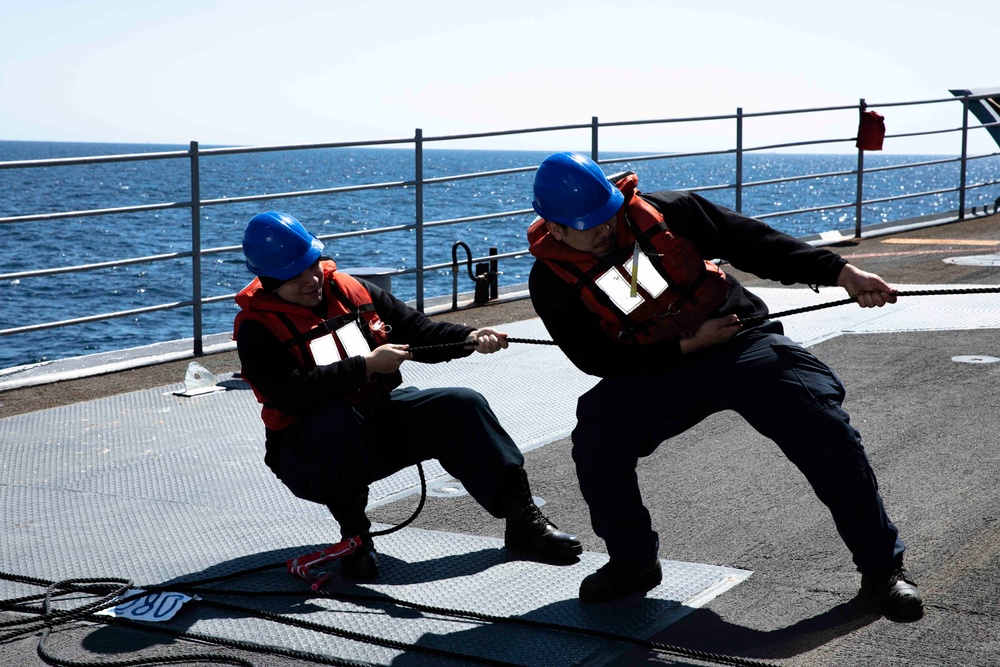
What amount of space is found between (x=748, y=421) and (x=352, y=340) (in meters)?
1.27

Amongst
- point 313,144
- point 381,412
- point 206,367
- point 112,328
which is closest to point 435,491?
point 381,412

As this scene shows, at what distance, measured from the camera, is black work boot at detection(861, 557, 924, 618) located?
3123 millimetres

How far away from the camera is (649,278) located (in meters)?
3.41

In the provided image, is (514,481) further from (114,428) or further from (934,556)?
(114,428)

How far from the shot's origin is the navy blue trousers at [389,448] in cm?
363

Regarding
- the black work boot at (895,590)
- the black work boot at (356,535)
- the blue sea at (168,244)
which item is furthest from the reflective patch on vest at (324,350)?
the blue sea at (168,244)

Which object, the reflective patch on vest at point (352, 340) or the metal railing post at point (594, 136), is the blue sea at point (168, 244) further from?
the reflective patch on vest at point (352, 340)

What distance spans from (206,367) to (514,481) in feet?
12.3

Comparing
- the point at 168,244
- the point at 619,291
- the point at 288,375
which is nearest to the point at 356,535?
the point at 288,375

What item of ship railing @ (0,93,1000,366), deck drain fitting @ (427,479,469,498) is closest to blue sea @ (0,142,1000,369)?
ship railing @ (0,93,1000,366)

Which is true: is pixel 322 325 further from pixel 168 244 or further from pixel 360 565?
pixel 168 244

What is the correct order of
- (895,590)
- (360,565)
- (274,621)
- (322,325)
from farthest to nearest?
(322,325), (360,565), (274,621), (895,590)

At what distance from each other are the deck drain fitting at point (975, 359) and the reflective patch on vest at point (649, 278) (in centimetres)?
326

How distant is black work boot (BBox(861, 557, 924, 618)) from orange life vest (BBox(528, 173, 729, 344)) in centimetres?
85
